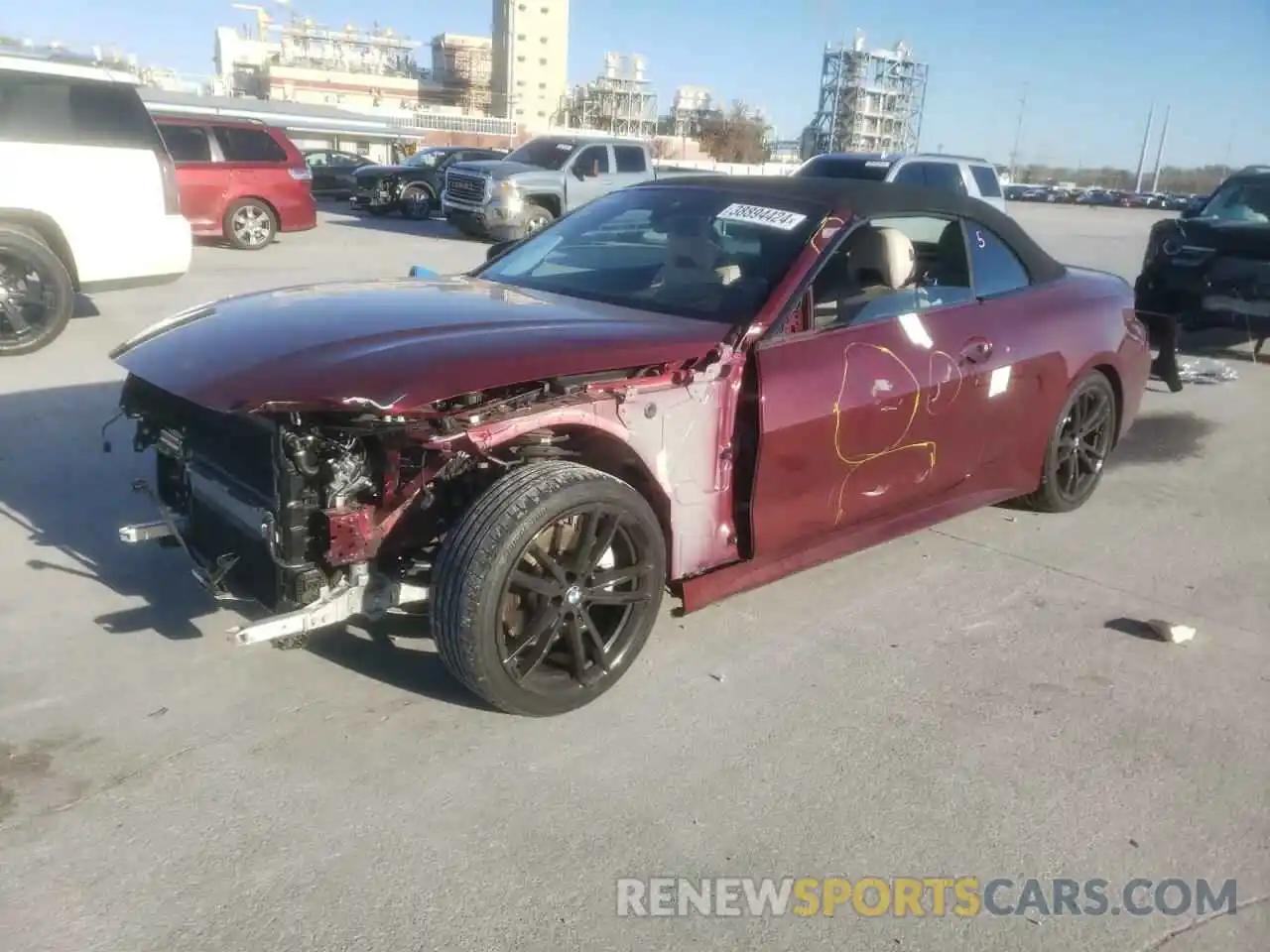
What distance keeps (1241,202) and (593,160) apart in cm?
1082

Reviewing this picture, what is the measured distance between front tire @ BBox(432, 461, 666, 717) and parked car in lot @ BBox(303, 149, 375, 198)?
2522cm

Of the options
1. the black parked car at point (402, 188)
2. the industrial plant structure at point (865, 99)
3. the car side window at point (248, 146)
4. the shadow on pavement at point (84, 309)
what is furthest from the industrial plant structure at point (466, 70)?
the shadow on pavement at point (84, 309)

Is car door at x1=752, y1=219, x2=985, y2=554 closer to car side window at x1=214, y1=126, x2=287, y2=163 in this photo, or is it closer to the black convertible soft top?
the black convertible soft top

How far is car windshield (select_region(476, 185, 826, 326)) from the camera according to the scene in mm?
3730

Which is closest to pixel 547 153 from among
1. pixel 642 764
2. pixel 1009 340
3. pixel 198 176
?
pixel 198 176

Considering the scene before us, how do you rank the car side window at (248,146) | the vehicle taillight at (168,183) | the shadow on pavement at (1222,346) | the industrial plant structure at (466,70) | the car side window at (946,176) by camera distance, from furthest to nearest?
the industrial plant structure at (466,70) → the car side window at (248,146) → the car side window at (946,176) → the shadow on pavement at (1222,346) → the vehicle taillight at (168,183)

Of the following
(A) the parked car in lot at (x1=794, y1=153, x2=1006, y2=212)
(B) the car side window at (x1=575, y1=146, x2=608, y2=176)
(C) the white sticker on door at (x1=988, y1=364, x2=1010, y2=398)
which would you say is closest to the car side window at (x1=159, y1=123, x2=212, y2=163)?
(B) the car side window at (x1=575, y1=146, x2=608, y2=176)

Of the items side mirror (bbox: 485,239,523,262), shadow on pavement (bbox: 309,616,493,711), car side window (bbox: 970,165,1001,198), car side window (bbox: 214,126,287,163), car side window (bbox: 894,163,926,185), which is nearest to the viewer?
shadow on pavement (bbox: 309,616,493,711)

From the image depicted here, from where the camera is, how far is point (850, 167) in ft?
44.1

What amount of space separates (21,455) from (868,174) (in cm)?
1076

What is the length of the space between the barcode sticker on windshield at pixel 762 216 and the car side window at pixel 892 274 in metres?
0.21

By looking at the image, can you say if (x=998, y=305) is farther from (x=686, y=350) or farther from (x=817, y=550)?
(x=686, y=350)

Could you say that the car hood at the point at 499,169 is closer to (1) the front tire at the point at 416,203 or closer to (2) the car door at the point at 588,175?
(2) the car door at the point at 588,175

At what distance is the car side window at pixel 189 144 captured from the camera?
13.8 meters
